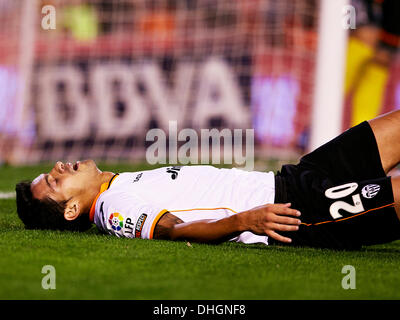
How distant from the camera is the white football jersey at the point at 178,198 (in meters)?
3.76

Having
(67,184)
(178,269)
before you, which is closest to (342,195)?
(178,269)

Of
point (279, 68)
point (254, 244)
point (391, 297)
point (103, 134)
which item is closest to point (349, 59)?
point (279, 68)

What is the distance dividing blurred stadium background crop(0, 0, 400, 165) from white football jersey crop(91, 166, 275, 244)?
6087 millimetres

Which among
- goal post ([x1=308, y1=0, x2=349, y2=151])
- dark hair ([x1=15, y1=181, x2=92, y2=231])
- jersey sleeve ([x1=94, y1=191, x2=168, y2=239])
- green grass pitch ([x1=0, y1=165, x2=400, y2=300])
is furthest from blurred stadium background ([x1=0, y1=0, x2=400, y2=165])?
green grass pitch ([x1=0, y1=165, x2=400, y2=300])

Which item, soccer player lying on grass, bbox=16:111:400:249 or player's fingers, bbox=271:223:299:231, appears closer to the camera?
player's fingers, bbox=271:223:299:231

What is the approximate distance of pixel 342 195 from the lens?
11.9ft

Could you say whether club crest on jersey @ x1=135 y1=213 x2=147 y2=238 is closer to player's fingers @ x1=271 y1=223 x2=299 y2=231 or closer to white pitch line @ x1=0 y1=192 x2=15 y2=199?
player's fingers @ x1=271 y1=223 x2=299 y2=231

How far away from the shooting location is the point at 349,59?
1098 centimetres

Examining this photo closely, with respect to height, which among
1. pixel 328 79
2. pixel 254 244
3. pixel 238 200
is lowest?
pixel 254 244

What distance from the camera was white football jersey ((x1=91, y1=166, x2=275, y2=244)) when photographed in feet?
12.3

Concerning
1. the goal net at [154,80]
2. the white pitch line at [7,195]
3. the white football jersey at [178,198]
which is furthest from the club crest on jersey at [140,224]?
the goal net at [154,80]
